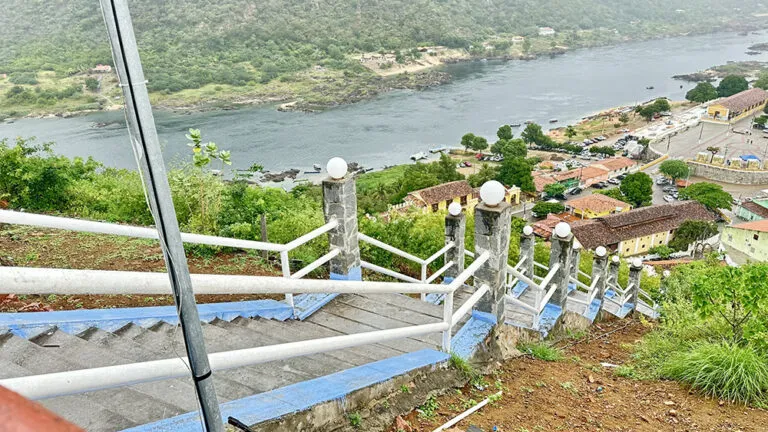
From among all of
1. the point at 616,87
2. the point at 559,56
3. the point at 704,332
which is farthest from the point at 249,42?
the point at 704,332

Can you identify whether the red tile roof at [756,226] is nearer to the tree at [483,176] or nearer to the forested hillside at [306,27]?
the tree at [483,176]

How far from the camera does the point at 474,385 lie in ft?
11.2

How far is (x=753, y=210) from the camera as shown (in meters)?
33.0

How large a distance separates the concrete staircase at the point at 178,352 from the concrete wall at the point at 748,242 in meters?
30.4

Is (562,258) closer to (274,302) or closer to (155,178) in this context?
(274,302)

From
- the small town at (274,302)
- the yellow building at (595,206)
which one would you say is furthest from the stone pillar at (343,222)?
the yellow building at (595,206)

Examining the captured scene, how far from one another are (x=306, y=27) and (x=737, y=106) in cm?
5477

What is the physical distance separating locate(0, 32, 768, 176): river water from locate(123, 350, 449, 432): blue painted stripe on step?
1987 cm

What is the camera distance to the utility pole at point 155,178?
1014 millimetres

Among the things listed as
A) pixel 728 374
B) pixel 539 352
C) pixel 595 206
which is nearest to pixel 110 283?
pixel 539 352

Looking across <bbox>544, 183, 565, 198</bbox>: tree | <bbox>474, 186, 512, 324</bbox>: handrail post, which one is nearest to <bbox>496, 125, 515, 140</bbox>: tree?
<bbox>544, 183, 565, 198</bbox>: tree

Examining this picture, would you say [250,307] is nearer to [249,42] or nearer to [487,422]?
[487,422]

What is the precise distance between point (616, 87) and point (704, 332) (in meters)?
63.1

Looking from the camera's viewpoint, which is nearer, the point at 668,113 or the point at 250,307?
the point at 250,307
